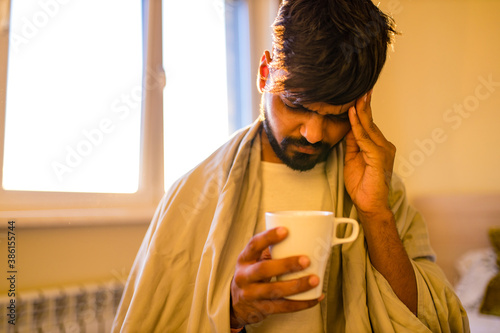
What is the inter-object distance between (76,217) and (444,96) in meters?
1.50

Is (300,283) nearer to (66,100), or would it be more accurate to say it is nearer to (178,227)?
(178,227)

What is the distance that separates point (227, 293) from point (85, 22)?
4.07 ft

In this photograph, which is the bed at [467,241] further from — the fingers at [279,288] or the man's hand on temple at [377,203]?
the fingers at [279,288]

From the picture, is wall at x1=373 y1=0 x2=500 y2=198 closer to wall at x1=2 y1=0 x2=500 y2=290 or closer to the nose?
wall at x1=2 y1=0 x2=500 y2=290

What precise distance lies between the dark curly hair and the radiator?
88cm

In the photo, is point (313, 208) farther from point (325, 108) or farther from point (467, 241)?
point (467, 241)

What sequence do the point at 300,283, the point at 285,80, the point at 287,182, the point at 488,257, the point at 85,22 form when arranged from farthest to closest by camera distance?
1. the point at 85,22
2. the point at 488,257
3. the point at 287,182
4. the point at 285,80
5. the point at 300,283

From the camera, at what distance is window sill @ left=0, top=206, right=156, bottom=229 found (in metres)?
1.02

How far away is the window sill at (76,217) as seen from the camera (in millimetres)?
1022

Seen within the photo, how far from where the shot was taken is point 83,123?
4.31 ft

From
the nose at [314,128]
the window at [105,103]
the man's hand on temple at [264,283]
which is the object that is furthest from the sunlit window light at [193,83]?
the man's hand on temple at [264,283]

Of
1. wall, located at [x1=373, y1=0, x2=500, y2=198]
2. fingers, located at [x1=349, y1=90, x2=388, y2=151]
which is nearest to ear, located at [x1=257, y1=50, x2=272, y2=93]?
fingers, located at [x1=349, y1=90, x2=388, y2=151]

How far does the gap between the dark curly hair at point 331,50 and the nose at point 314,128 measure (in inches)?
1.6

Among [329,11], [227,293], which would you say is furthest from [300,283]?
[329,11]
